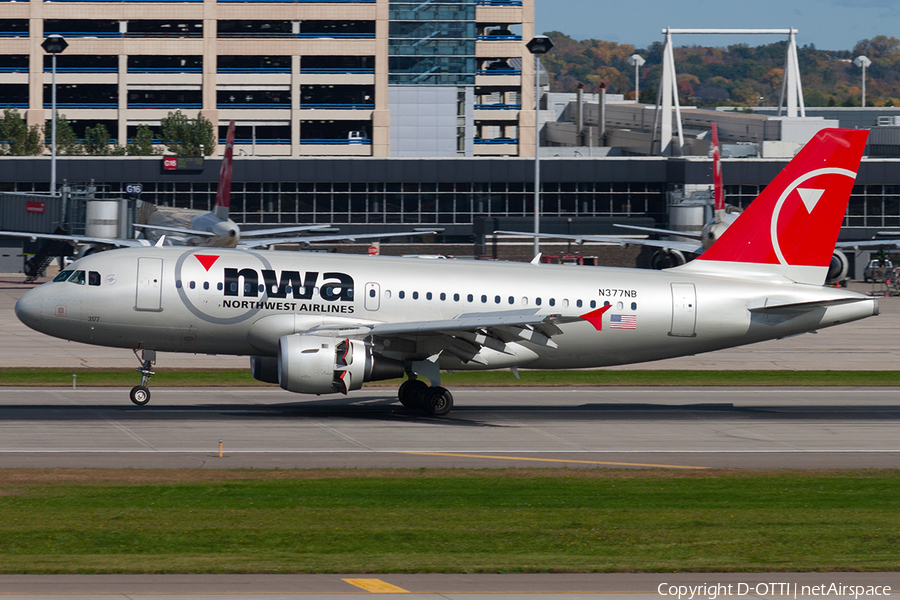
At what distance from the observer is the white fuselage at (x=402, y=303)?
3083 centimetres

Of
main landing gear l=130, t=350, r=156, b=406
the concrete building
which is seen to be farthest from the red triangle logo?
the concrete building

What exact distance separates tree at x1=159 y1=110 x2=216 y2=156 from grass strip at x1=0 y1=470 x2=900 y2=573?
112 m

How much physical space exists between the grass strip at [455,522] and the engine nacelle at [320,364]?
533 cm

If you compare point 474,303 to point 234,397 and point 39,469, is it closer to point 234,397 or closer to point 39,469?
point 234,397

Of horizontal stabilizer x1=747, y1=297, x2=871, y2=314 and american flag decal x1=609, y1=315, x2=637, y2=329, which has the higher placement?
horizontal stabilizer x1=747, y1=297, x2=871, y2=314

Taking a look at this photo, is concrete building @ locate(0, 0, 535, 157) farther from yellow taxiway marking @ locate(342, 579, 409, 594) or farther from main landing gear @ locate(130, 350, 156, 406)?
yellow taxiway marking @ locate(342, 579, 409, 594)

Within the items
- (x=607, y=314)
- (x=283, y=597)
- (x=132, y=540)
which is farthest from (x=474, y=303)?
(x=283, y=597)

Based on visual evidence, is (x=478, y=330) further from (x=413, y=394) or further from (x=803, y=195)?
(x=803, y=195)

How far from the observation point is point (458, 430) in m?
30.2

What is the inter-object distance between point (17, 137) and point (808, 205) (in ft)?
372

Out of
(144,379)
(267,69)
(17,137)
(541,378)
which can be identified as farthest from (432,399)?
(267,69)

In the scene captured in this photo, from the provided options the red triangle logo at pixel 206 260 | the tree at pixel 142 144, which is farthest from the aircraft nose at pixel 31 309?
the tree at pixel 142 144

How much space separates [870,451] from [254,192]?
91679mm

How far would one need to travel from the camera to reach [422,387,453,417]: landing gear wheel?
32.1 meters
